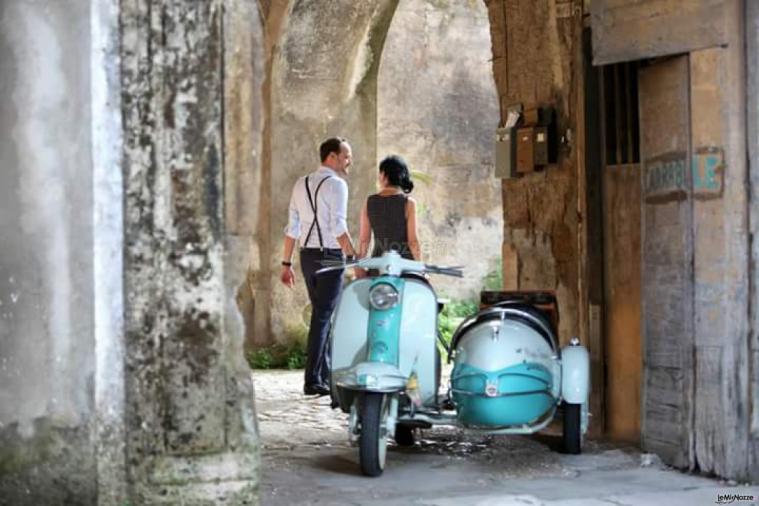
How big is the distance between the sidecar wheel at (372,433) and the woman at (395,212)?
7.82 ft

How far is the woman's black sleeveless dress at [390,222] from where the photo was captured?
8.95 metres

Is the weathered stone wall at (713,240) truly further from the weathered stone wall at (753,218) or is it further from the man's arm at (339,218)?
the man's arm at (339,218)

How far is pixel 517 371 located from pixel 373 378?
746 millimetres

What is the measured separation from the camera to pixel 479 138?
1861cm

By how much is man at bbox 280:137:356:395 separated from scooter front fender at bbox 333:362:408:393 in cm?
252

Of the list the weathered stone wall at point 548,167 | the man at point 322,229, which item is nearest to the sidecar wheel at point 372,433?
the weathered stone wall at point 548,167

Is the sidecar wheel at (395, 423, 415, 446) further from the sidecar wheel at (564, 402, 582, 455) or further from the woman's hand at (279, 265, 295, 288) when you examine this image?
the woman's hand at (279, 265, 295, 288)

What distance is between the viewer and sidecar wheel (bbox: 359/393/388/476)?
6578 millimetres

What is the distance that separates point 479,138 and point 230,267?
45.8 ft

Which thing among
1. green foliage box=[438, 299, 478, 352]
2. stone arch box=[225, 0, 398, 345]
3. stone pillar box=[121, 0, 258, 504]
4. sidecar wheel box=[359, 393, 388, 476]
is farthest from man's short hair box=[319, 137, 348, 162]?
green foliage box=[438, 299, 478, 352]

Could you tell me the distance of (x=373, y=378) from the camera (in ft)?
21.7

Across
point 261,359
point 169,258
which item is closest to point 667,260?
point 169,258

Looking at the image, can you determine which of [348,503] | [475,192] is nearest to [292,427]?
[348,503]

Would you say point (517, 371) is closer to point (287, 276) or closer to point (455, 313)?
point (287, 276)
